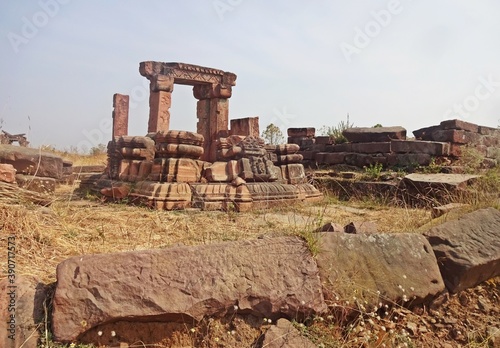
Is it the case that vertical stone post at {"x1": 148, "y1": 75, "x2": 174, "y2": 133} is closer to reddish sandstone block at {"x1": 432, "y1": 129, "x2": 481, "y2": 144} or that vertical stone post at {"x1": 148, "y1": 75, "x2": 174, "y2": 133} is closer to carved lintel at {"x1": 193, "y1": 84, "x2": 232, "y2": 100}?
carved lintel at {"x1": 193, "y1": 84, "x2": 232, "y2": 100}

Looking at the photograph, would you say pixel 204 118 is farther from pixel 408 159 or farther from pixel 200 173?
pixel 408 159

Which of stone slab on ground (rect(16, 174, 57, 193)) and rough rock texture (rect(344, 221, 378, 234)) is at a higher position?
stone slab on ground (rect(16, 174, 57, 193))

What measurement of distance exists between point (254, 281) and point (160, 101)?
32.5 feet

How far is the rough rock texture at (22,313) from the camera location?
170cm

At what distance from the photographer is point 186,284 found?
203 centimetres

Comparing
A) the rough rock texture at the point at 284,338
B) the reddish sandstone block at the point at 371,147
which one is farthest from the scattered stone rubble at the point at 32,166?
the reddish sandstone block at the point at 371,147

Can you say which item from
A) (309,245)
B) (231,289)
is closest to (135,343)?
(231,289)

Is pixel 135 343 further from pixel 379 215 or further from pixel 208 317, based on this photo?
pixel 379 215

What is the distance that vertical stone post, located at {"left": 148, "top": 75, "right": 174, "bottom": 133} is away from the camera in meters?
11.2

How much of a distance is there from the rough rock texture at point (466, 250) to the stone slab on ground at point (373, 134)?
17.5ft

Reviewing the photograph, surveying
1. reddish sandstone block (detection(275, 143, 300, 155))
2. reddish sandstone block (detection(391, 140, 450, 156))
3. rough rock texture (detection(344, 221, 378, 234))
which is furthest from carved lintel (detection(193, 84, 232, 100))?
rough rock texture (detection(344, 221, 378, 234))

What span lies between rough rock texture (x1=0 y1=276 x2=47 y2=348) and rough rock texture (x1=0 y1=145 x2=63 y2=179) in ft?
8.90

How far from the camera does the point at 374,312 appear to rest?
7.59ft

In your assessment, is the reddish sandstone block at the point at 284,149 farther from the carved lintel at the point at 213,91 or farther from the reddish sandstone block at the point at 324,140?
the carved lintel at the point at 213,91
